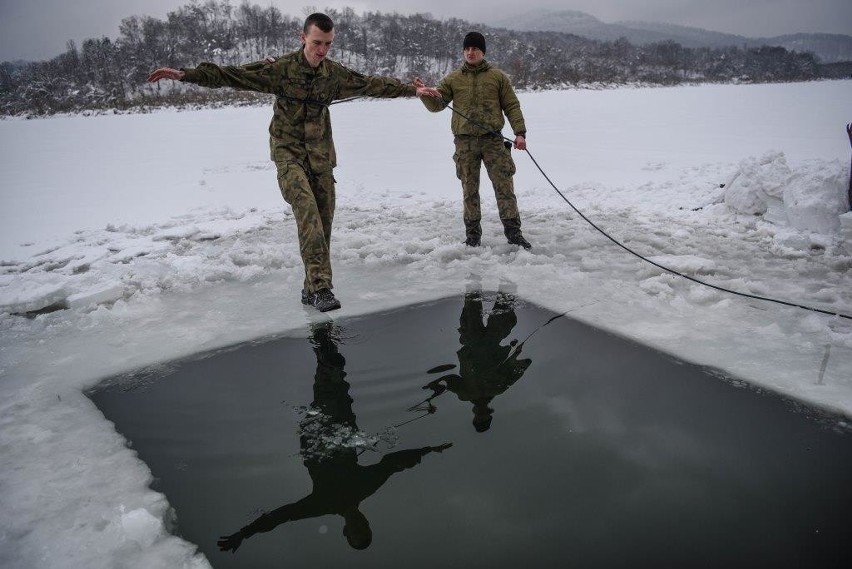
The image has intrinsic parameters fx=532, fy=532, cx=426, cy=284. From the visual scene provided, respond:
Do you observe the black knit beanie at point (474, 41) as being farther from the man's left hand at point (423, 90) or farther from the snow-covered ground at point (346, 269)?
the snow-covered ground at point (346, 269)

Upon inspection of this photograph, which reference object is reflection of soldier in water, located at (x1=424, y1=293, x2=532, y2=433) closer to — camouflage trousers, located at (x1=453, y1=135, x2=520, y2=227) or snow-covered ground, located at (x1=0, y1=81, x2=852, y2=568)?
snow-covered ground, located at (x1=0, y1=81, x2=852, y2=568)

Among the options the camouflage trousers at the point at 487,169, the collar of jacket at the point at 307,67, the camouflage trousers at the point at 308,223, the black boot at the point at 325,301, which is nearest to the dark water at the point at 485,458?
the black boot at the point at 325,301

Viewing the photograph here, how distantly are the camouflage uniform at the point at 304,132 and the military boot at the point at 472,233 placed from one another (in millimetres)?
1847

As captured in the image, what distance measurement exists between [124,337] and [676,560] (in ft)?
11.2

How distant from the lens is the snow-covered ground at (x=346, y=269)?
229 centimetres

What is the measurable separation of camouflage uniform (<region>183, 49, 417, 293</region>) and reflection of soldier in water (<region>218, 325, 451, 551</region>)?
1.32 metres

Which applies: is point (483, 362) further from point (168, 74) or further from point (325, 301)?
point (168, 74)

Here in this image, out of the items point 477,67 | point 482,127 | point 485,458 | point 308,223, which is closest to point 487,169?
point 482,127

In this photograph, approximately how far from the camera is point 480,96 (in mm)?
5242

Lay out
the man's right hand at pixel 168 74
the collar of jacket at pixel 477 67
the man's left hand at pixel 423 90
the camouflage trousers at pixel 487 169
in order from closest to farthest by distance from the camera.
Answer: the man's right hand at pixel 168 74 < the man's left hand at pixel 423 90 < the collar of jacket at pixel 477 67 < the camouflage trousers at pixel 487 169

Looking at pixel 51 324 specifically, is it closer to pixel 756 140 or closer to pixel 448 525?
pixel 448 525

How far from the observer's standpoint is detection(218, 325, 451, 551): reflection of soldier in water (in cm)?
189

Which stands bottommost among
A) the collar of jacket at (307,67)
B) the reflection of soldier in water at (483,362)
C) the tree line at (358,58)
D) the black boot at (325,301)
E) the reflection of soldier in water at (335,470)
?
the reflection of soldier in water at (335,470)

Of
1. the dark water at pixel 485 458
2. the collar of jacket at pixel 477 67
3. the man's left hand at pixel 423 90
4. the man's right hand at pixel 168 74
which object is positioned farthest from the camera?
the collar of jacket at pixel 477 67
